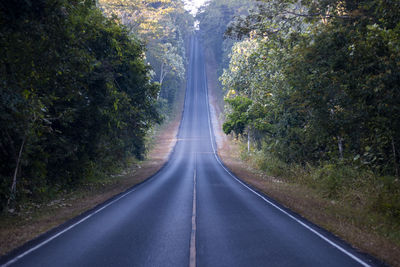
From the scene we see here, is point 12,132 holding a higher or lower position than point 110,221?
higher

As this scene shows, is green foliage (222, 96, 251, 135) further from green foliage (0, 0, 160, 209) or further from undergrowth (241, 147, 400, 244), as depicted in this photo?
undergrowth (241, 147, 400, 244)

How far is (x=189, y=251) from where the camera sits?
7273 millimetres

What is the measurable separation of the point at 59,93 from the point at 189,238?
351 inches

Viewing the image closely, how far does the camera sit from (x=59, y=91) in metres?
13.4

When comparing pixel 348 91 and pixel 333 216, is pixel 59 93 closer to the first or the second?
pixel 348 91

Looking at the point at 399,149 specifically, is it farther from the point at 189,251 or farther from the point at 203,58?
the point at 203,58

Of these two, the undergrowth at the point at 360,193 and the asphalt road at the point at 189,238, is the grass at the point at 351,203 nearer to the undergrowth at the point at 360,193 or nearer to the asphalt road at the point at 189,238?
the undergrowth at the point at 360,193

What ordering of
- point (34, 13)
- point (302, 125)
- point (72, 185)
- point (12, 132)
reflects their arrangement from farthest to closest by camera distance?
point (302, 125), point (72, 185), point (12, 132), point (34, 13)

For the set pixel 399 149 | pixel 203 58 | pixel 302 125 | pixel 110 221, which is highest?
pixel 203 58

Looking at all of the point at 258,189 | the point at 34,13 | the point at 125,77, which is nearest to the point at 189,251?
the point at 34,13

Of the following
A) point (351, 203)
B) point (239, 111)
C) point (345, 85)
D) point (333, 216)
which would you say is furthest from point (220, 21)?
point (333, 216)

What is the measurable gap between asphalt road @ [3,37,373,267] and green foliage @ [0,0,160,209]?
3308 millimetres

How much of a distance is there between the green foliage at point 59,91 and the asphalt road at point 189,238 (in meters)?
3.31

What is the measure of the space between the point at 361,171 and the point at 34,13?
13.7 meters
